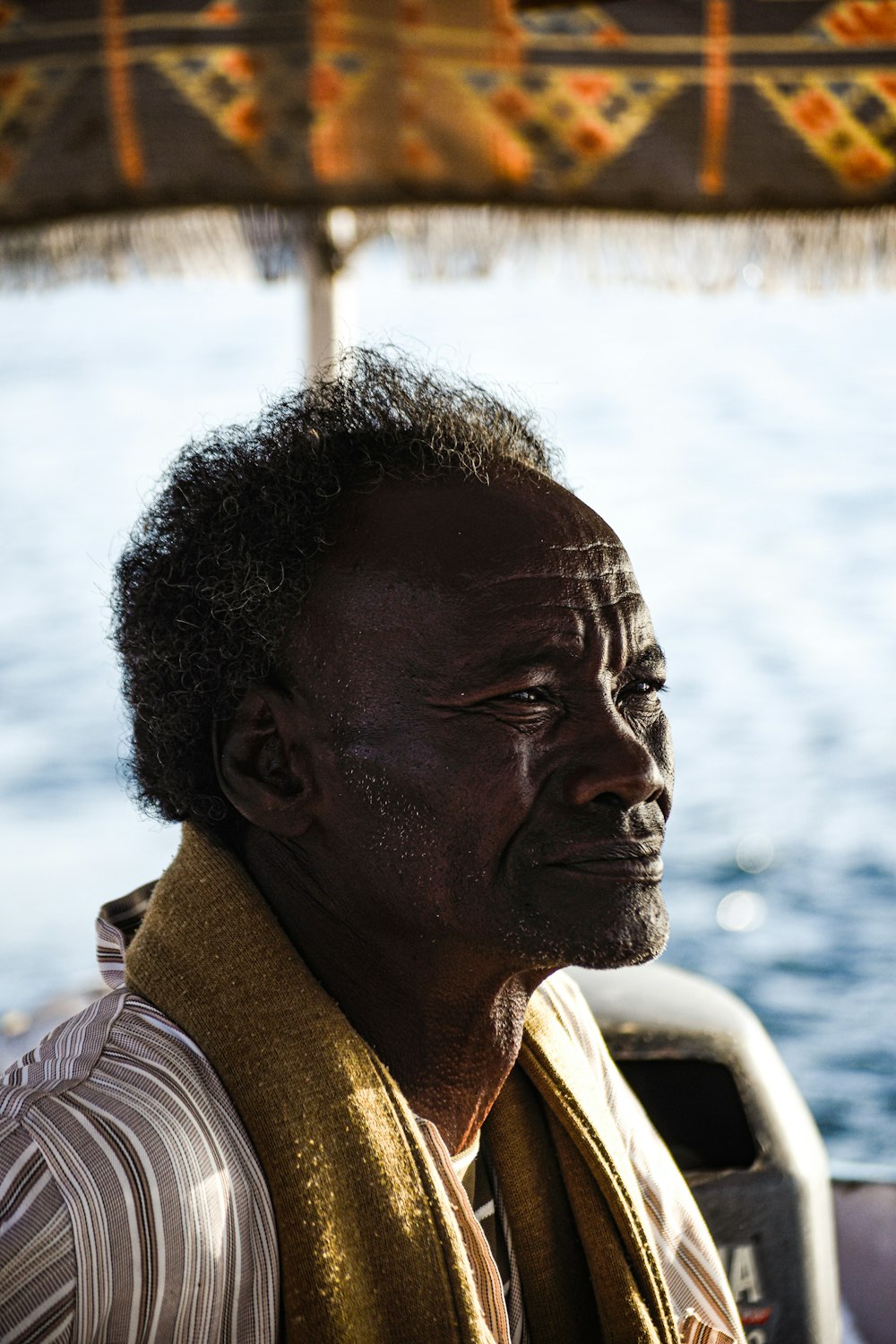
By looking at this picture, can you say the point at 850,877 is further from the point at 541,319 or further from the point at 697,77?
the point at 541,319

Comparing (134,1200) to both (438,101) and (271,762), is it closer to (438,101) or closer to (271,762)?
(271,762)

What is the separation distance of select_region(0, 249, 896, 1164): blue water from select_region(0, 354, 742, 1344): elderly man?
14.6ft

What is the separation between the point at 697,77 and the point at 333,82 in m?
0.66

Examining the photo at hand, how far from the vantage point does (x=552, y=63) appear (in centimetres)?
270

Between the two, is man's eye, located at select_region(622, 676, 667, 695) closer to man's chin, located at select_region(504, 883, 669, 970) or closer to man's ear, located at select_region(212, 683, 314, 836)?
man's chin, located at select_region(504, 883, 669, 970)

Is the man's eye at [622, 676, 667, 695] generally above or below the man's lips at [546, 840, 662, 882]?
above

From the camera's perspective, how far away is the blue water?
27.3ft

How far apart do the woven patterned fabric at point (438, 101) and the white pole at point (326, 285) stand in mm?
201

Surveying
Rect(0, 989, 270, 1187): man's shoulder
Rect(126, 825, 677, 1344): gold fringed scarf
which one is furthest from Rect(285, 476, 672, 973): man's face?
Rect(0, 989, 270, 1187): man's shoulder

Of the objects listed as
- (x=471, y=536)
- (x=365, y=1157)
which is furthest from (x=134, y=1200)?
(x=471, y=536)

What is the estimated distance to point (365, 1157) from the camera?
1.48 metres

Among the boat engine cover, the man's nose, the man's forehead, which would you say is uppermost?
the man's forehead

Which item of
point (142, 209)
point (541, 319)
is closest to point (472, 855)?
point (142, 209)

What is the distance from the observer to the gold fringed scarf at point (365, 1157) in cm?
143
